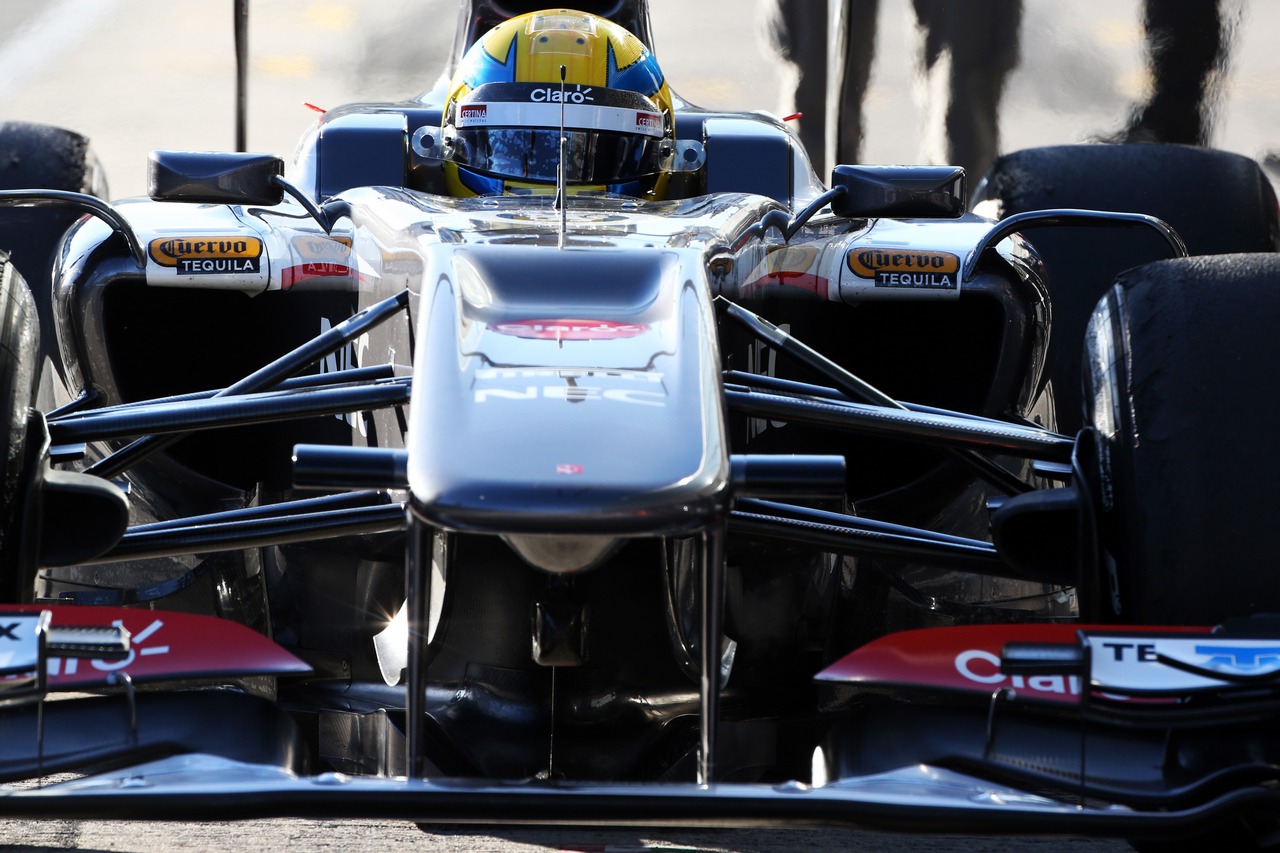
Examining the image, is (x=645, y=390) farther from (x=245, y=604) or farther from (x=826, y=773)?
(x=245, y=604)

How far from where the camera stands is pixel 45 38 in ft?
35.1

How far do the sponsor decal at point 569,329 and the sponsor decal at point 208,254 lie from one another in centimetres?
115

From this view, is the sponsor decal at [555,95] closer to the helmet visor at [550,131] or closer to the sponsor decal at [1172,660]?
the helmet visor at [550,131]

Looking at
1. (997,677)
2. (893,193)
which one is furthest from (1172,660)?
(893,193)

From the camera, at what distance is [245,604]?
284 centimetres

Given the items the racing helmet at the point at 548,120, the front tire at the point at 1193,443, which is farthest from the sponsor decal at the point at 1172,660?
the racing helmet at the point at 548,120

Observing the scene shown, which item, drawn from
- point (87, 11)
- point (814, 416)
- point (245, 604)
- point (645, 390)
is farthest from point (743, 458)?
point (87, 11)

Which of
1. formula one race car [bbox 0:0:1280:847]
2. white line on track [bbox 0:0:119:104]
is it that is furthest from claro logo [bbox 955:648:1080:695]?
white line on track [bbox 0:0:119:104]

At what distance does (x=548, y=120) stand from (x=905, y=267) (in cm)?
94

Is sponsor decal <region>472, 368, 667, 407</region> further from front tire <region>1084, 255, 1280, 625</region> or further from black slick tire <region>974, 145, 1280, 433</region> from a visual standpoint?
black slick tire <region>974, 145, 1280, 433</region>

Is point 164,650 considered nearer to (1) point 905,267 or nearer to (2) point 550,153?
(1) point 905,267

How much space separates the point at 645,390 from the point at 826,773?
1.63ft

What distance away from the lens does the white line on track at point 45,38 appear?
1020 centimetres

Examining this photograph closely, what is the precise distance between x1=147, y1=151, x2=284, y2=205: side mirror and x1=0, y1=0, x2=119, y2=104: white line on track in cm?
768
